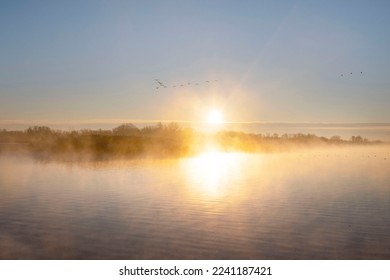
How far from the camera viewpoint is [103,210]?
20.9m

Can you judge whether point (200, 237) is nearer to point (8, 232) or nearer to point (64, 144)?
point (8, 232)

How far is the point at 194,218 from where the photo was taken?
61.6ft

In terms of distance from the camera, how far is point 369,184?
29.9 m

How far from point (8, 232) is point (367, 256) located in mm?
12213

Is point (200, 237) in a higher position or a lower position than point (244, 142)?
lower

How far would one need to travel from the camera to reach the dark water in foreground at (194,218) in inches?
556

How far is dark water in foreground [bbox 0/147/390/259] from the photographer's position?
14.1 metres
